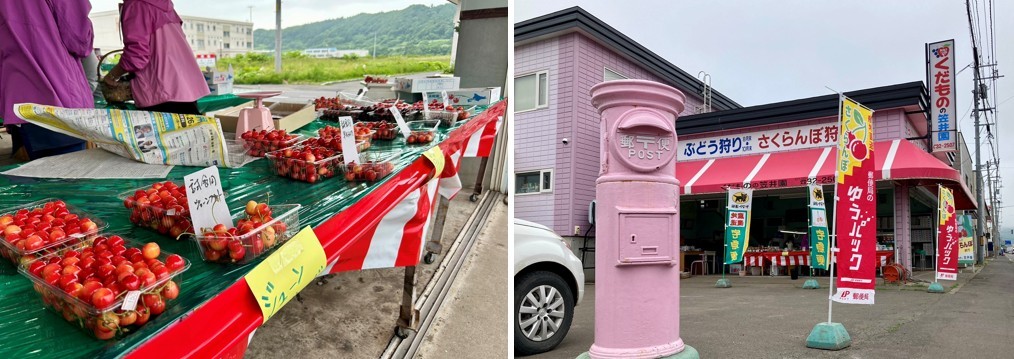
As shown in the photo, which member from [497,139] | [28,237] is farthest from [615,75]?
[28,237]

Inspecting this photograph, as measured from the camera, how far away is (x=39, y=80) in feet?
13.3

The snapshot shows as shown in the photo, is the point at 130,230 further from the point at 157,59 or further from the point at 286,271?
the point at 157,59

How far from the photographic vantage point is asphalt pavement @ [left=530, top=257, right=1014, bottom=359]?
5785mm

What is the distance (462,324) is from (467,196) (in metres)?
3.48

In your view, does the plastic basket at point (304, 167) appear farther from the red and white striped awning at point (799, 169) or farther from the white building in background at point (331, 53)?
the red and white striped awning at point (799, 169)

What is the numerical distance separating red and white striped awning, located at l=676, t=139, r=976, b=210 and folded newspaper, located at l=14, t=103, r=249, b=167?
1132 centimetres

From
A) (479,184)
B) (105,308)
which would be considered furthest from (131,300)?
(479,184)

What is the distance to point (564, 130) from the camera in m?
15.9

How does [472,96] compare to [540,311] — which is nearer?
[540,311]

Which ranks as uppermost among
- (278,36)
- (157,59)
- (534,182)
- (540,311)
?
(278,36)

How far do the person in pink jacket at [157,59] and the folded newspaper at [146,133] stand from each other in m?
1.18

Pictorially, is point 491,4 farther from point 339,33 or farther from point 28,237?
point 28,237

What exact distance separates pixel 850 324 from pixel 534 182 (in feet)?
31.9

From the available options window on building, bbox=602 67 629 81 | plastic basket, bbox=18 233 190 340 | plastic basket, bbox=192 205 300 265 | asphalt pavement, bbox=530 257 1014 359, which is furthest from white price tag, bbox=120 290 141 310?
window on building, bbox=602 67 629 81
